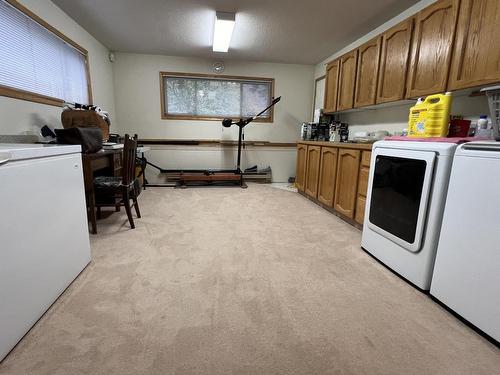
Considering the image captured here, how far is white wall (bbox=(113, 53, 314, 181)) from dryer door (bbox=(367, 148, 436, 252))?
3082 millimetres

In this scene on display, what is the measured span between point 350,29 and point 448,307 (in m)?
3.22

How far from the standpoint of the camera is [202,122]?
180 inches

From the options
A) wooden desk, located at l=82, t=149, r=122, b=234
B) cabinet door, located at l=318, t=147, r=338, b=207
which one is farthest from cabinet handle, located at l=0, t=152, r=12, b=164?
cabinet door, located at l=318, t=147, r=338, b=207

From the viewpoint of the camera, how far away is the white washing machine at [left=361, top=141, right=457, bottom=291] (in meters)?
1.39

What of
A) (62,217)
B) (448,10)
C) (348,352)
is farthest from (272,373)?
(448,10)

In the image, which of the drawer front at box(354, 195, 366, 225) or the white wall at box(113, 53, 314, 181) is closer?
the drawer front at box(354, 195, 366, 225)

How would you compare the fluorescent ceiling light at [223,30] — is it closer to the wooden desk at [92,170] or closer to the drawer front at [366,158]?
the wooden desk at [92,170]

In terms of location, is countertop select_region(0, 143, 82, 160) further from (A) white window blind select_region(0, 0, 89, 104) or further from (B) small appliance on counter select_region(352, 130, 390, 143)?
(B) small appliance on counter select_region(352, 130, 390, 143)

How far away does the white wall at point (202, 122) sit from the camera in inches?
168

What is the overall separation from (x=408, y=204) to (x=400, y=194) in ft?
0.33

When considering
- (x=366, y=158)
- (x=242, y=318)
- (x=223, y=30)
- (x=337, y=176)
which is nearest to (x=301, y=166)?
(x=337, y=176)

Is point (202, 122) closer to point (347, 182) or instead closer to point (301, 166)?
point (301, 166)

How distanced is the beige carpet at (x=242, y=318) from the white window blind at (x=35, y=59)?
1631mm

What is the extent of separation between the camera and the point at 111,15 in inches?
111
